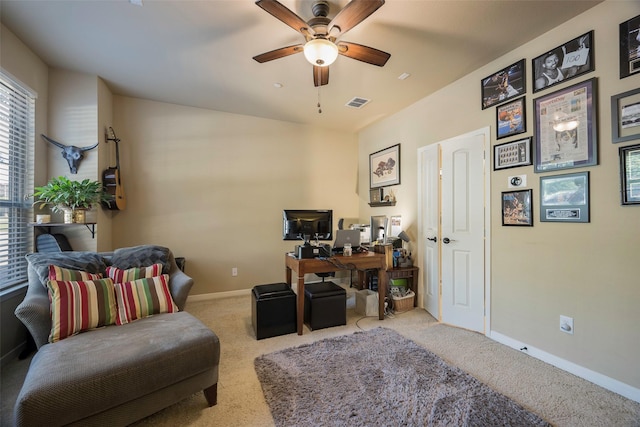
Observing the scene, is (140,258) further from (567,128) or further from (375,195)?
(567,128)

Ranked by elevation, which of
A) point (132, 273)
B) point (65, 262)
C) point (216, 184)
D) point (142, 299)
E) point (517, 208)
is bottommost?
point (142, 299)

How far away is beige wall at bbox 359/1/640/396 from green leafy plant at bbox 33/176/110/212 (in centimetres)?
391

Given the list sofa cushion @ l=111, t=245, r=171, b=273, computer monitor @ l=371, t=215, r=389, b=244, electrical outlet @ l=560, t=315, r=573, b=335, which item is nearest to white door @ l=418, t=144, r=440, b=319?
computer monitor @ l=371, t=215, r=389, b=244

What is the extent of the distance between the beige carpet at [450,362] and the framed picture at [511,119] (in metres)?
1.97

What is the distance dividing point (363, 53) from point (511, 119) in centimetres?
150

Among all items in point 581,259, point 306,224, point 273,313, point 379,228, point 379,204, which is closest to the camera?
point 581,259

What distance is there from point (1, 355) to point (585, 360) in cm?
442

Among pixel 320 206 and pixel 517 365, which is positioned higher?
pixel 320 206

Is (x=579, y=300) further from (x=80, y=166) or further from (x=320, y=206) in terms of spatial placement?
(x=80, y=166)

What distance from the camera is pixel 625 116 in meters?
1.72

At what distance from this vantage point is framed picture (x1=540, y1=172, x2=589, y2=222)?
1901 millimetres

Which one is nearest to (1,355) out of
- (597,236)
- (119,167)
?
(119,167)

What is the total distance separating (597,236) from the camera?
1.84 metres

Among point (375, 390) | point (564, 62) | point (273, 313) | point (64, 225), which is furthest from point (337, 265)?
point (64, 225)
